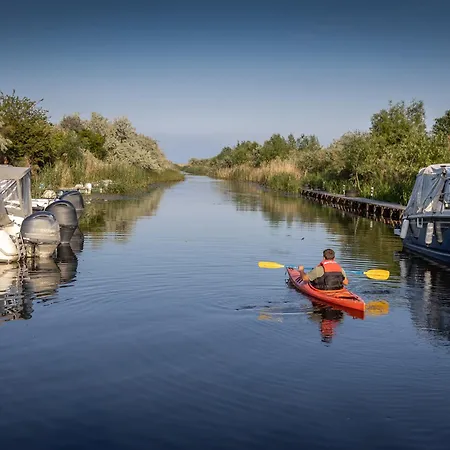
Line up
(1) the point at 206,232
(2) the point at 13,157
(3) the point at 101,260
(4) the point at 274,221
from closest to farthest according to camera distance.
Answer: (3) the point at 101,260
(1) the point at 206,232
(4) the point at 274,221
(2) the point at 13,157

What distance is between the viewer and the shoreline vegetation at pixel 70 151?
141ft

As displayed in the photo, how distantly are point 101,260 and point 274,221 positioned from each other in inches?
662

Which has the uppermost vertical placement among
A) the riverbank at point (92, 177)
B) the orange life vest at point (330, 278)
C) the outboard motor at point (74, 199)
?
the riverbank at point (92, 177)

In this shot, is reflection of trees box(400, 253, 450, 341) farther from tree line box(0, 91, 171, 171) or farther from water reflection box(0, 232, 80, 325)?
tree line box(0, 91, 171, 171)

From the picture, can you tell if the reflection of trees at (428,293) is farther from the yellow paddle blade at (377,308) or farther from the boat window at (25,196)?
the boat window at (25,196)

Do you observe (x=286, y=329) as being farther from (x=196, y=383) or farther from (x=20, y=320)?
(x=20, y=320)

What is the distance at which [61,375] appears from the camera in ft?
34.1

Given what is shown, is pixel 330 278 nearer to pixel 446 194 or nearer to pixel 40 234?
pixel 40 234

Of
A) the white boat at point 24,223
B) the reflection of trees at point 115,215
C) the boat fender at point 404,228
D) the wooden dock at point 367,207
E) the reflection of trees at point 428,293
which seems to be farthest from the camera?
the wooden dock at point 367,207

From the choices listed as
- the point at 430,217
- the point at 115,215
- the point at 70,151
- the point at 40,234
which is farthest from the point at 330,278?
the point at 70,151

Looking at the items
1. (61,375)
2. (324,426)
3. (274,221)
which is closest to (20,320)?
(61,375)

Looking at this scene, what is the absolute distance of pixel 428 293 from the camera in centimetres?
1778

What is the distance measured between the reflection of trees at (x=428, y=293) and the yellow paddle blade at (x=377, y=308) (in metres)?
0.59

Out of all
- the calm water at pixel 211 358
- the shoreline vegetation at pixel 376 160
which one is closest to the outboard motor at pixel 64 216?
the calm water at pixel 211 358
